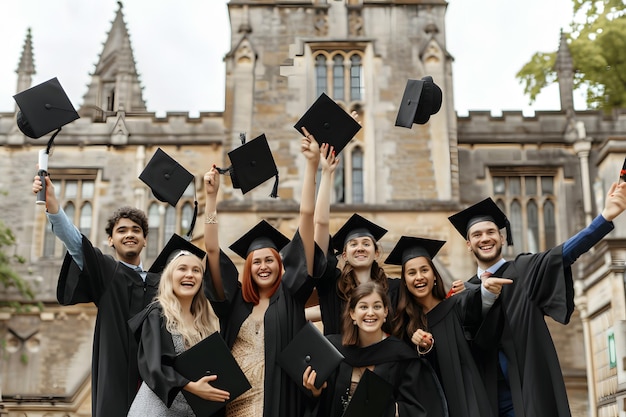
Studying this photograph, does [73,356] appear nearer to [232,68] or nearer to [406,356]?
[232,68]

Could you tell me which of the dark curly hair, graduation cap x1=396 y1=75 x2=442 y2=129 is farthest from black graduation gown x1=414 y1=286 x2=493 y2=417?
the dark curly hair

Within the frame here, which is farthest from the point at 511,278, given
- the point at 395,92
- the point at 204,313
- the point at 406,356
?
the point at 395,92

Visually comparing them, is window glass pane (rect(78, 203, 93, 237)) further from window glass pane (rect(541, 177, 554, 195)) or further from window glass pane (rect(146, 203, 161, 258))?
window glass pane (rect(541, 177, 554, 195))

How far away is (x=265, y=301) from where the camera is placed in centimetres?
499

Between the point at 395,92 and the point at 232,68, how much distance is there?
11.0 feet

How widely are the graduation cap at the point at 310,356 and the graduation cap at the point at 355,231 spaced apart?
844 mm

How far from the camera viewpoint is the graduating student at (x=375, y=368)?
4.61m

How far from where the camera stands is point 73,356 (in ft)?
55.5

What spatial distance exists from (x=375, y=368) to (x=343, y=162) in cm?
1135

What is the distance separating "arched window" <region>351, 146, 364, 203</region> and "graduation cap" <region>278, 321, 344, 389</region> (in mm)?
11195

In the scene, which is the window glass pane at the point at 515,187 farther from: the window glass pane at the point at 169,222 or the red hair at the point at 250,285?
the red hair at the point at 250,285

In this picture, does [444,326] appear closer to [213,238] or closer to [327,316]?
[327,316]

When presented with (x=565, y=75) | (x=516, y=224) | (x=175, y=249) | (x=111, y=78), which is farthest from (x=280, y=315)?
(x=111, y=78)

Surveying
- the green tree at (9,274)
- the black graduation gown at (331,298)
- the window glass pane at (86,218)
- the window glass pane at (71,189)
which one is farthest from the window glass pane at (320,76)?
the black graduation gown at (331,298)
